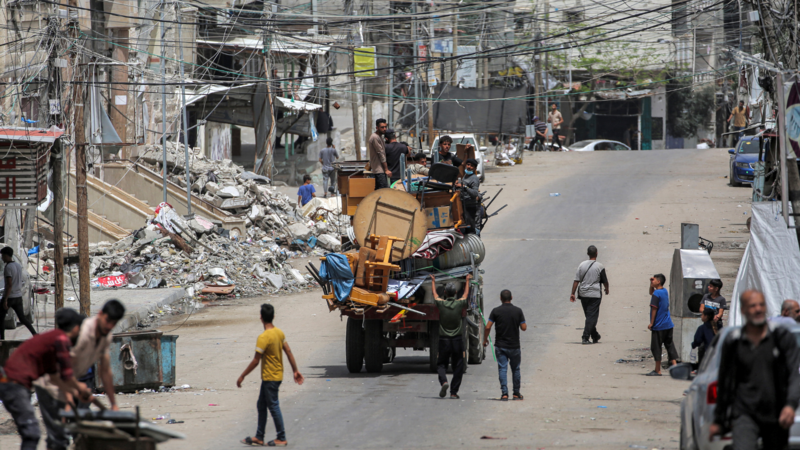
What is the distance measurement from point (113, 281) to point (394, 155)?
10330mm

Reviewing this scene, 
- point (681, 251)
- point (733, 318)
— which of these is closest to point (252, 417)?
point (733, 318)

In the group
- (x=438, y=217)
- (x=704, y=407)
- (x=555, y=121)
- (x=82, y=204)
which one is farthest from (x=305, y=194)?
(x=704, y=407)

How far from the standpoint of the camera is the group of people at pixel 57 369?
6566 mm

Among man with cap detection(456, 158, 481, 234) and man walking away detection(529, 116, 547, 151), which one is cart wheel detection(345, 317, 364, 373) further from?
man walking away detection(529, 116, 547, 151)

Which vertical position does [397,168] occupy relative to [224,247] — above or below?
above

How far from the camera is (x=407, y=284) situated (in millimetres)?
12156

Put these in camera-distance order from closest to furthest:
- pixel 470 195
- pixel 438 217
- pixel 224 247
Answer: pixel 438 217
pixel 470 195
pixel 224 247

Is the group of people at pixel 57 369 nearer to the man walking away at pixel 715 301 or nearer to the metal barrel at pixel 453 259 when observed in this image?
the metal barrel at pixel 453 259

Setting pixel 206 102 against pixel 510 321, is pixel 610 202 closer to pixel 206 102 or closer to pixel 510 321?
pixel 206 102

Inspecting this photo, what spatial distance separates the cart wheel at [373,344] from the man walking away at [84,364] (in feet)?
19.3

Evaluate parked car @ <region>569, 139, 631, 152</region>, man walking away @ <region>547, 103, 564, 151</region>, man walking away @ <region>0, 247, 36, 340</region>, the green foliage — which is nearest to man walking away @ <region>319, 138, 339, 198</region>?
man walking away @ <region>547, 103, 564, 151</region>

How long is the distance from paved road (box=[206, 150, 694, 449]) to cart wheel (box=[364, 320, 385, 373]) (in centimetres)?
20

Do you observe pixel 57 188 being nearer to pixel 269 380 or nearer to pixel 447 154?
→ pixel 447 154

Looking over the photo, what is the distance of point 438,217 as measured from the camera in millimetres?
12758
